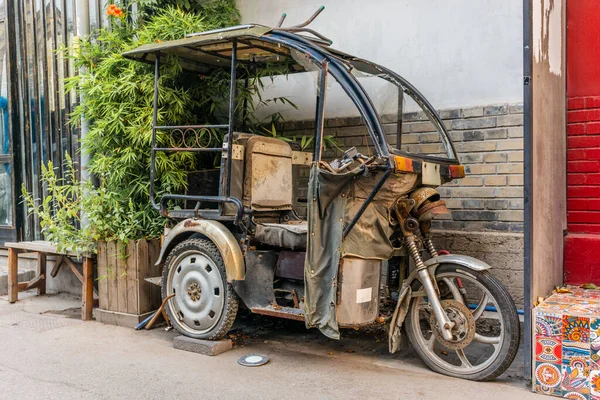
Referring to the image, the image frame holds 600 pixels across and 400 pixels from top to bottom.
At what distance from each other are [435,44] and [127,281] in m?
Answer: 4.09

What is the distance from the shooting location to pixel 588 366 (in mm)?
3697

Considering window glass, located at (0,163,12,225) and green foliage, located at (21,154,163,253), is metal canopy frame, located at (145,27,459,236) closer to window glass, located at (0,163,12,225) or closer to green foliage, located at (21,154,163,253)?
green foliage, located at (21,154,163,253)

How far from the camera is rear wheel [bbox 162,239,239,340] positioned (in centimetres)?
495

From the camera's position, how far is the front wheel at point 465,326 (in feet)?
13.3

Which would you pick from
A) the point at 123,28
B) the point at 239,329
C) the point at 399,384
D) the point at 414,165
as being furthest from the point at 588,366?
the point at 123,28

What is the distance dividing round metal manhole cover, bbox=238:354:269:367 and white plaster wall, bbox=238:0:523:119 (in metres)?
2.50

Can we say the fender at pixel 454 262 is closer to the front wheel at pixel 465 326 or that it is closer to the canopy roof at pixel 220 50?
the front wheel at pixel 465 326

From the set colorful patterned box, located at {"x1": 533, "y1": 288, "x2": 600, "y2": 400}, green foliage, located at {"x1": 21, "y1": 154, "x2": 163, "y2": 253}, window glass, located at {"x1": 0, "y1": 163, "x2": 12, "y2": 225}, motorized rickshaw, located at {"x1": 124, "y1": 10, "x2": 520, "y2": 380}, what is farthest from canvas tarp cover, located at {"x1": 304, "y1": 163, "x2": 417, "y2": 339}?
window glass, located at {"x1": 0, "y1": 163, "x2": 12, "y2": 225}

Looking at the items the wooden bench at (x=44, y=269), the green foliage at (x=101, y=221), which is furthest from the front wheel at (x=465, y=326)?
the wooden bench at (x=44, y=269)

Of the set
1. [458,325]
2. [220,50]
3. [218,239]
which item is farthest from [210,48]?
[458,325]

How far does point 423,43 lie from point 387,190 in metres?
2.36

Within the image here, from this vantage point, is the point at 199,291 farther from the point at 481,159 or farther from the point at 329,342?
the point at 481,159

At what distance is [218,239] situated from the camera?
492 cm

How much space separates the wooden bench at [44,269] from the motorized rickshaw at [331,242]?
1.21 metres
